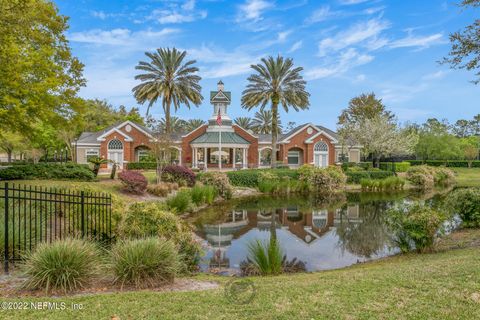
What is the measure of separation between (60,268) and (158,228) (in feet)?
11.4

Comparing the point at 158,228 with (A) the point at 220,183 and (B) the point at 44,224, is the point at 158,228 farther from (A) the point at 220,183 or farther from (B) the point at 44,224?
(A) the point at 220,183

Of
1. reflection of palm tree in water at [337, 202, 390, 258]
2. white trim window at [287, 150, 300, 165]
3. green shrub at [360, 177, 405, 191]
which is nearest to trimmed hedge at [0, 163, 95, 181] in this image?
reflection of palm tree in water at [337, 202, 390, 258]

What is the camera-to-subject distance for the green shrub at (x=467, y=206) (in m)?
12.2

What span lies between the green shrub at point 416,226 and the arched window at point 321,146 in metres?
34.1

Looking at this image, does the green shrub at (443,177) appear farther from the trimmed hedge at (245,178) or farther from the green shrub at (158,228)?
the green shrub at (158,228)

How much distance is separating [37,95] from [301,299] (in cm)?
1465

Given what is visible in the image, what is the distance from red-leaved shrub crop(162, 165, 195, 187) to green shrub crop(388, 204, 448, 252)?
53.1 ft

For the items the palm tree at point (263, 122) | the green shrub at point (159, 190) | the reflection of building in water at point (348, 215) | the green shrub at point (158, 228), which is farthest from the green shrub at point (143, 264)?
the palm tree at point (263, 122)

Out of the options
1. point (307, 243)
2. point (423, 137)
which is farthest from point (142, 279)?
point (423, 137)

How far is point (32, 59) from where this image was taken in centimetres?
1316

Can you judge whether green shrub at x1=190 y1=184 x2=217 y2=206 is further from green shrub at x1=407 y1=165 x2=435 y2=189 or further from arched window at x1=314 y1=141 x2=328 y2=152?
arched window at x1=314 y1=141 x2=328 y2=152

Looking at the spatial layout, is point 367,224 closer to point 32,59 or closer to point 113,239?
point 113,239

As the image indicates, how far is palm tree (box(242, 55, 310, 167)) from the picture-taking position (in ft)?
120

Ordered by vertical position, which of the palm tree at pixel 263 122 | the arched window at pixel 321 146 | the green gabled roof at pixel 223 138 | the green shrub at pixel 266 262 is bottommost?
the green shrub at pixel 266 262
